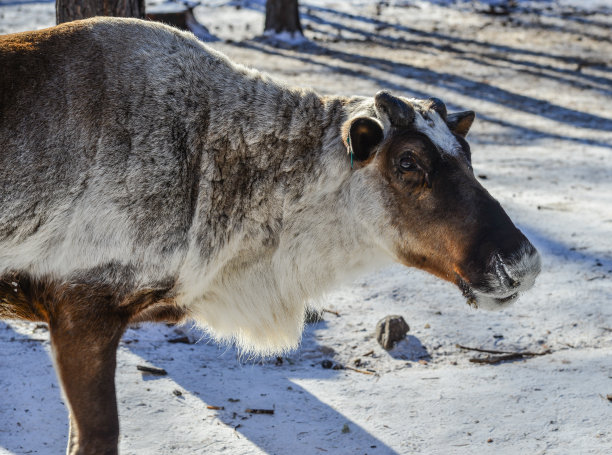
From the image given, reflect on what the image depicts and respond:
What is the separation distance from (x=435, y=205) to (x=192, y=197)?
3.91 ft

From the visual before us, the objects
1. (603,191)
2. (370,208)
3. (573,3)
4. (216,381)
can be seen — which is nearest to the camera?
(370,208)

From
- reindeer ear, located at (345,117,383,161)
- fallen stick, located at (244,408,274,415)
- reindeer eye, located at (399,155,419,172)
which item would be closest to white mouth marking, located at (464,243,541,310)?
reindeer eye, located at (399,155,419,172)

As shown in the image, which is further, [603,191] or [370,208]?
[603,191]

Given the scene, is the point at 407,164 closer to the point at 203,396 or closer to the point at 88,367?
the point at 88,367

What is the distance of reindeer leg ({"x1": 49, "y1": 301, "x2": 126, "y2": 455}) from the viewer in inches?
133

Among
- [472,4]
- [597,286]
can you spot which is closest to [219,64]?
[597,286]

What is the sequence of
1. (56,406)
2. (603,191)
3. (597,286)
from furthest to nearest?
(603,191), (597,286), (56,406)

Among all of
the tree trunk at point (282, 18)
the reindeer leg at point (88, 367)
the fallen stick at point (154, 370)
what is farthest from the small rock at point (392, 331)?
the tree trunk at point (282, 18)

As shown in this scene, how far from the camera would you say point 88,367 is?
340 centimetres

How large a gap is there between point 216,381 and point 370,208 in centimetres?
168

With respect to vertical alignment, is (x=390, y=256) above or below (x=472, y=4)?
below

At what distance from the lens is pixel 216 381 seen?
468 centimetres

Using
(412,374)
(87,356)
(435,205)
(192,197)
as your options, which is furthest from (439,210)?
(87,356)

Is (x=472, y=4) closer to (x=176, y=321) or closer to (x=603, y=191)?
(x=603, y=191)
